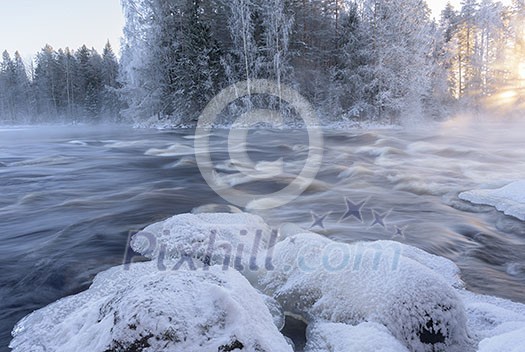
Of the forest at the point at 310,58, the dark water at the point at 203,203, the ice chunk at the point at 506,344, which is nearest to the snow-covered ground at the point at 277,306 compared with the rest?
the ice chunk at the point at 506,344

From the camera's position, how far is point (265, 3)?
26.3 meters

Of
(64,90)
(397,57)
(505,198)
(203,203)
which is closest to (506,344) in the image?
(505,198)

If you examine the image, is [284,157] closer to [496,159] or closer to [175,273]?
[496,159]

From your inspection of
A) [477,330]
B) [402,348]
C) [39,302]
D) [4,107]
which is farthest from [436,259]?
[4,107]

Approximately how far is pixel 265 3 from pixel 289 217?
24.5 m

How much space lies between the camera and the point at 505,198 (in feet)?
19.2

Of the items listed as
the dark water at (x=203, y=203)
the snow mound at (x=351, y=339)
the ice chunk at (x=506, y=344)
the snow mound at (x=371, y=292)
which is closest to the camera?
the ice chunk at (x=506, y=344)

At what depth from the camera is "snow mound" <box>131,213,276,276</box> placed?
346 centimetres

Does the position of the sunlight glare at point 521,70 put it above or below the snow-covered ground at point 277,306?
above

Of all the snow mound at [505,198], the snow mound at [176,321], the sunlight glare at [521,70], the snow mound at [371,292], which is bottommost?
the snow mound at [505,198]

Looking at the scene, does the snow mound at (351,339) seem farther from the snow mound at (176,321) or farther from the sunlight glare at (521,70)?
the sunlight glare at (521,70)

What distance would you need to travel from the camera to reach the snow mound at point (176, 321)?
5.71 ft

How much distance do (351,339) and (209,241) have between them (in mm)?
1851

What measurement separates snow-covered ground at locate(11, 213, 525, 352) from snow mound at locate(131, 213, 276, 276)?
0.7 inches
